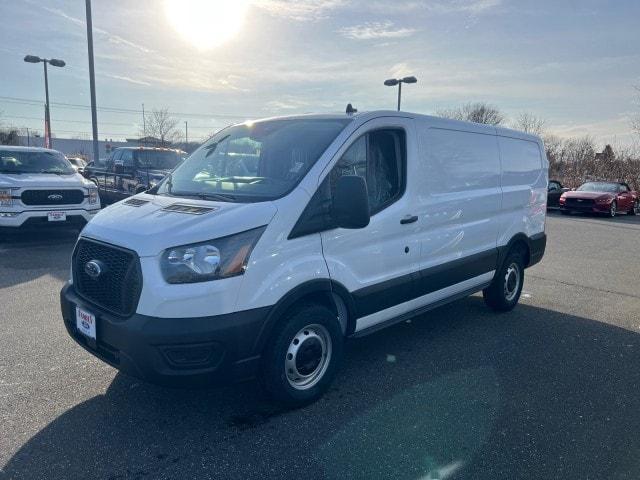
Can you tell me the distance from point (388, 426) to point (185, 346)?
4.82 feet

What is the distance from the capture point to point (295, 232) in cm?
330

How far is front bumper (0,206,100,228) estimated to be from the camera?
8727 mm

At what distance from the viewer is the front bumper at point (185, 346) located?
2.95 m

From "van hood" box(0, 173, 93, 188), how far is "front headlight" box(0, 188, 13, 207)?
0.09 meters

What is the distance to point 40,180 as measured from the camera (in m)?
9.02

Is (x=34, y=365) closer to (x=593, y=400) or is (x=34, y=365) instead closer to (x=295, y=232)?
(x=295, y=232)

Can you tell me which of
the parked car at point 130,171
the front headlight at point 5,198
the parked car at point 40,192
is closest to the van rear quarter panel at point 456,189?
the parked car at point 40,192

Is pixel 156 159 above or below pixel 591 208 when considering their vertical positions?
above

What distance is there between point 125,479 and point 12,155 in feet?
29.9

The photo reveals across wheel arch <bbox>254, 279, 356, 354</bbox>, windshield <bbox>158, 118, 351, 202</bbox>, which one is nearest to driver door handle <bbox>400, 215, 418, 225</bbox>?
wheel arch <bbox>254, 279, 356, 354</bbox>

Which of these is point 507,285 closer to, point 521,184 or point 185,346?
point 521,184

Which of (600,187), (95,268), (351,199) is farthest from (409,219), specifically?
(600,187)

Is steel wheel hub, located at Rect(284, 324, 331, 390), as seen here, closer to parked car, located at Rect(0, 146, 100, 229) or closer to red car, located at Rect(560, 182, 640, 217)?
parked car, located at Rect(0, 146, 100, 229)

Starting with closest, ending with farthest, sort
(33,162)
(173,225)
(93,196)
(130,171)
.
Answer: (173,225) < (93,196) < (33,162) < (130,171)
